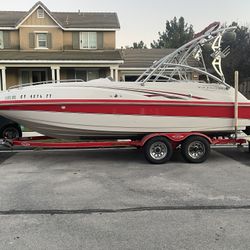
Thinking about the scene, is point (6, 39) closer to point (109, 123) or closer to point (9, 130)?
point (9, 130)

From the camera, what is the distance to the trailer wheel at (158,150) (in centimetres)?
896

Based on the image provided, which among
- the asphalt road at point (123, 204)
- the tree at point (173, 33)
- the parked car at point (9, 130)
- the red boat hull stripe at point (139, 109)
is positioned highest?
the tree at point (173, 33)

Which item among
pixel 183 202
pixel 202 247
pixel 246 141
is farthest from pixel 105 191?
pixel 246 141

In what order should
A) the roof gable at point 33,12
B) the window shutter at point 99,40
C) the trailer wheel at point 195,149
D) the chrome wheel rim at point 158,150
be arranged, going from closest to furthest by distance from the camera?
1. the chrome wheel rim at point 158,150
2. the trailer wheel at point 195,149
3. the roof gable at point 33,12
4. the window shutter at point 99,40

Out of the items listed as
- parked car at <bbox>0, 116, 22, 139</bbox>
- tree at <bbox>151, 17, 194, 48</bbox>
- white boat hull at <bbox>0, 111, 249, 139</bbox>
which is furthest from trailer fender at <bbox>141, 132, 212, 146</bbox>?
tree at <bbox>151, 17, 194, 48</bbox>

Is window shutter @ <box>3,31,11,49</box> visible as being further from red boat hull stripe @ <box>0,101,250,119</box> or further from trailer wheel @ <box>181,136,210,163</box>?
trailer wheel @ <box>181,136,210,163</box>

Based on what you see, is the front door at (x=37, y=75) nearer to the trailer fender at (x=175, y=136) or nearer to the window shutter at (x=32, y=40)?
the window shutter at (x=32, y=40)

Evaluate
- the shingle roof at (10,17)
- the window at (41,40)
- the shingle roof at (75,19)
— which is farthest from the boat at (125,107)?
the shingle roof at (10,17)

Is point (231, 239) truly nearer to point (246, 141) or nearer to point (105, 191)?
point (105, 191)

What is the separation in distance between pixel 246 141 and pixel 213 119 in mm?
1045

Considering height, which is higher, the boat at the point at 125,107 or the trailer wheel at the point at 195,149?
the boat at the point at 125,107

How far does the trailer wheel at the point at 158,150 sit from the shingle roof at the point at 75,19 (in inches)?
911

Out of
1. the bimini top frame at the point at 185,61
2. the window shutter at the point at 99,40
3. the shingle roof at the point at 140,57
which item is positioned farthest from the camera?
the shingle roof at the point at 140,57

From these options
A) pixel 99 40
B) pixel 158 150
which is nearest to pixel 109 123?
pixel 158 150
